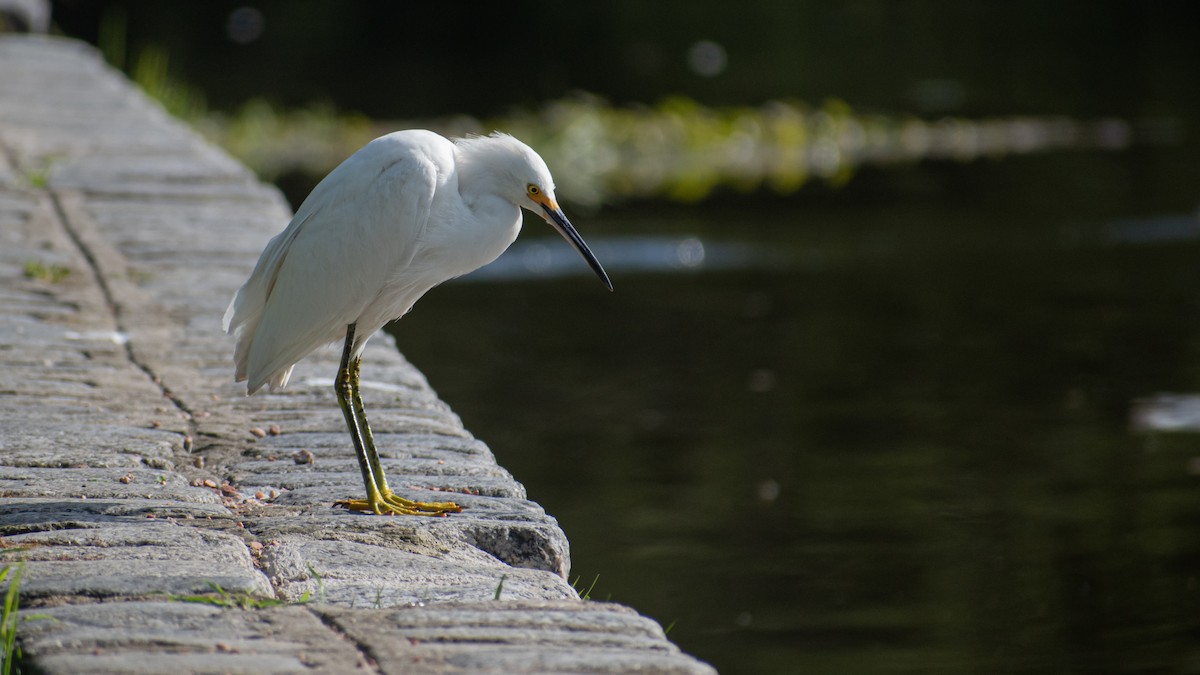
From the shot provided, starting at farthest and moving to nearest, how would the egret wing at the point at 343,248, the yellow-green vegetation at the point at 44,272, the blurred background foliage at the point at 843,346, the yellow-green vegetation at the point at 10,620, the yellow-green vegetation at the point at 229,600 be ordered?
the blurred background foliage at the point at 843,346, the yellow-green vegetation at the point at 44,272, the egret wing at the point at 343,248, the yellow-green vegetation at the point at 229,600, the yellow-green vegetation at the point at 10,620

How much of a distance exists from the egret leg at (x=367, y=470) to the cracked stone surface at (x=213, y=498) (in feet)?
0.24

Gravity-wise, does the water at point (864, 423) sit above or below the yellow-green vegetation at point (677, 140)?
above

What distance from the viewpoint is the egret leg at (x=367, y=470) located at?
2906 millimetres

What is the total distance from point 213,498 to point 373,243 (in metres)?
0.59

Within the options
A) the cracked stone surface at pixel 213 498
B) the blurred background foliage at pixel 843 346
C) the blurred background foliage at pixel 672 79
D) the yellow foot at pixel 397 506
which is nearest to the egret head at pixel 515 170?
the cracked stone surface at pixel 213 498

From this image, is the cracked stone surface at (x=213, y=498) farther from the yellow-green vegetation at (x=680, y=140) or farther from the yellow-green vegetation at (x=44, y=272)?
the yellow-green vegetation at (x=680, y=140)

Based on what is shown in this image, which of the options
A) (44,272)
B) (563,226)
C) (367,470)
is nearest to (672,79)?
(44,272)

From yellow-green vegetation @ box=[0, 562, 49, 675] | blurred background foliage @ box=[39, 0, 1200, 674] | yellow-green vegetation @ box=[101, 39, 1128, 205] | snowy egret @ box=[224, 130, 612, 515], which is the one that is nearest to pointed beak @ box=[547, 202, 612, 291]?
snowy egret @ box=[224, 130, 612, 515]

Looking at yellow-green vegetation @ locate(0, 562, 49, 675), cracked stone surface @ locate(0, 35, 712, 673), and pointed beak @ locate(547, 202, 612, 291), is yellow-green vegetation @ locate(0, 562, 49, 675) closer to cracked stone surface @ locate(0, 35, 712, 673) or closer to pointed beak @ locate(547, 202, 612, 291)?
cracked stone surface @ locate(0, 35, 712, 673)

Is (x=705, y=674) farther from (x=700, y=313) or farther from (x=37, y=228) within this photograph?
(x=700, y=313)

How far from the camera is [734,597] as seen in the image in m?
4.59

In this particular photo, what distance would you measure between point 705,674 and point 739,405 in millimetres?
4719

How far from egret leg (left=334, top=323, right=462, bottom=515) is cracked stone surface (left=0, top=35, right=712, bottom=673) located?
0.07 m

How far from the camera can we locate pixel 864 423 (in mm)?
6406
